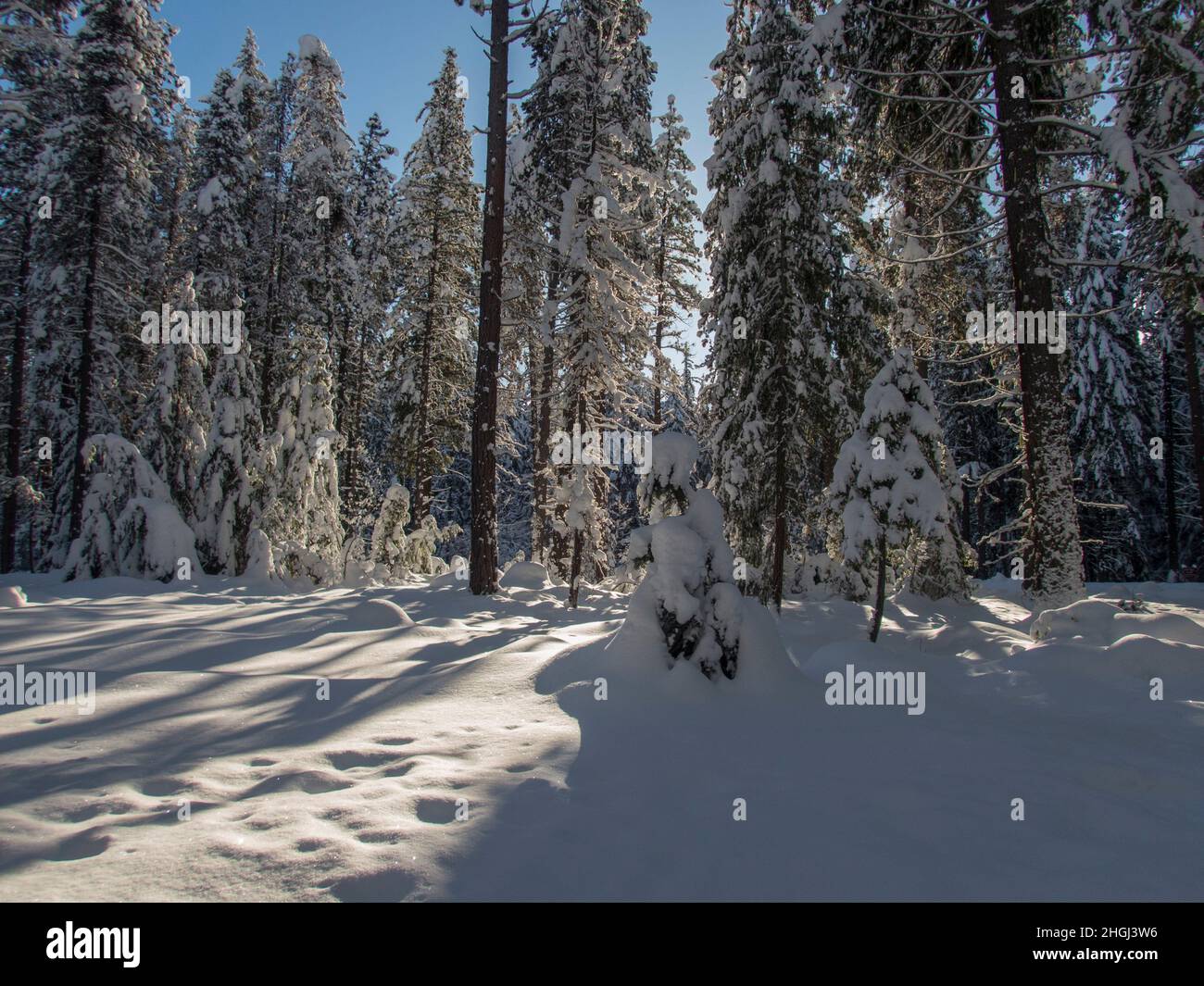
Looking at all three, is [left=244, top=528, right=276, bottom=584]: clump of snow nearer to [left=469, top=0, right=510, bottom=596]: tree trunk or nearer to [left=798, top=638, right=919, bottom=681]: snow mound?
[left=469, top=0, right=510, bottom=596]: tree trunk

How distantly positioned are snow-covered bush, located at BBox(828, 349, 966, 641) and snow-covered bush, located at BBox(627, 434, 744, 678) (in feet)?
8.34

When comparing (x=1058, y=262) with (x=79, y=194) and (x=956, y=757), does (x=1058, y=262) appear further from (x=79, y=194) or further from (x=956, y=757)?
(x=79, y=194)

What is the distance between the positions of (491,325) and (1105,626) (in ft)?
31.4

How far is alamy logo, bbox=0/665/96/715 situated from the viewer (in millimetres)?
3510

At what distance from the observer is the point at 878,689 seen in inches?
202

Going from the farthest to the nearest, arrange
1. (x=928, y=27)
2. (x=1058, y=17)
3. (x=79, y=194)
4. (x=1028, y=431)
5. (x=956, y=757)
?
(x=79, y=194) → (x=928, y=27) → (x=1058, y=17) → (x=1028, y=431) → (x=956, y=757)

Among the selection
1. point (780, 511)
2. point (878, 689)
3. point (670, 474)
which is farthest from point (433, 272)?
point (878, 689)

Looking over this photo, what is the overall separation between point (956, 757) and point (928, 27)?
11373 millimetres

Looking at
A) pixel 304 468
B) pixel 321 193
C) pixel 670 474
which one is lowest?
pixel 670 474

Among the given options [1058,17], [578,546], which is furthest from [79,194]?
[1058,17]

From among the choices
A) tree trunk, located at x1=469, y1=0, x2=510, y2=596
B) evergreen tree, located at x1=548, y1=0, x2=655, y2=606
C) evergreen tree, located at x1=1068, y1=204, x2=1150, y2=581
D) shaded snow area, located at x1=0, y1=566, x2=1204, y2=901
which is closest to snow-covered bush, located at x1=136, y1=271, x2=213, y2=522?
tree trunk, located at x1=469, y1=0, x2=510, y2=596
